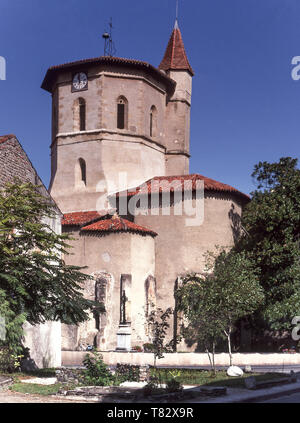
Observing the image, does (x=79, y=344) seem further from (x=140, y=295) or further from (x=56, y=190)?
(x=56, y=190)

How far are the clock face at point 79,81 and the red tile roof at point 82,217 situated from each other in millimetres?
8684

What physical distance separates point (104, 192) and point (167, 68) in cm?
1168

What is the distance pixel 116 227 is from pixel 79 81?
12.1 meters

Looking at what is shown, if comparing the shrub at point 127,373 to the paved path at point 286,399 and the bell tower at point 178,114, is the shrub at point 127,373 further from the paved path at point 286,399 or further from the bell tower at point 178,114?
the bell tower at point 178,114

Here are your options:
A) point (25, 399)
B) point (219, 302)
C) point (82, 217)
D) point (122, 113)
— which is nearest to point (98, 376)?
point (25, 399)

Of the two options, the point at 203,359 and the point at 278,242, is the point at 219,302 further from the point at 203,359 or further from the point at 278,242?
the point at 278,242

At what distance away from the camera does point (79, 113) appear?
39875 mm

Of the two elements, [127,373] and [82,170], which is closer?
[127,373]

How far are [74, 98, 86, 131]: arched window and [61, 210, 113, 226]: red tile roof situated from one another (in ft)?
20.5

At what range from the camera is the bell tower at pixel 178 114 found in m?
41.6

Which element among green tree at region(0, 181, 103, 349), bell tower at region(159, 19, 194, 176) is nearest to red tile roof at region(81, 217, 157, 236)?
bell tower at region(159, 19, 194, 176)

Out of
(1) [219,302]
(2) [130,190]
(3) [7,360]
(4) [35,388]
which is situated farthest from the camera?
(2) [130,190]

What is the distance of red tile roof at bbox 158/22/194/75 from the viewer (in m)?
43.4

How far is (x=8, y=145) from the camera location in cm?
2303
